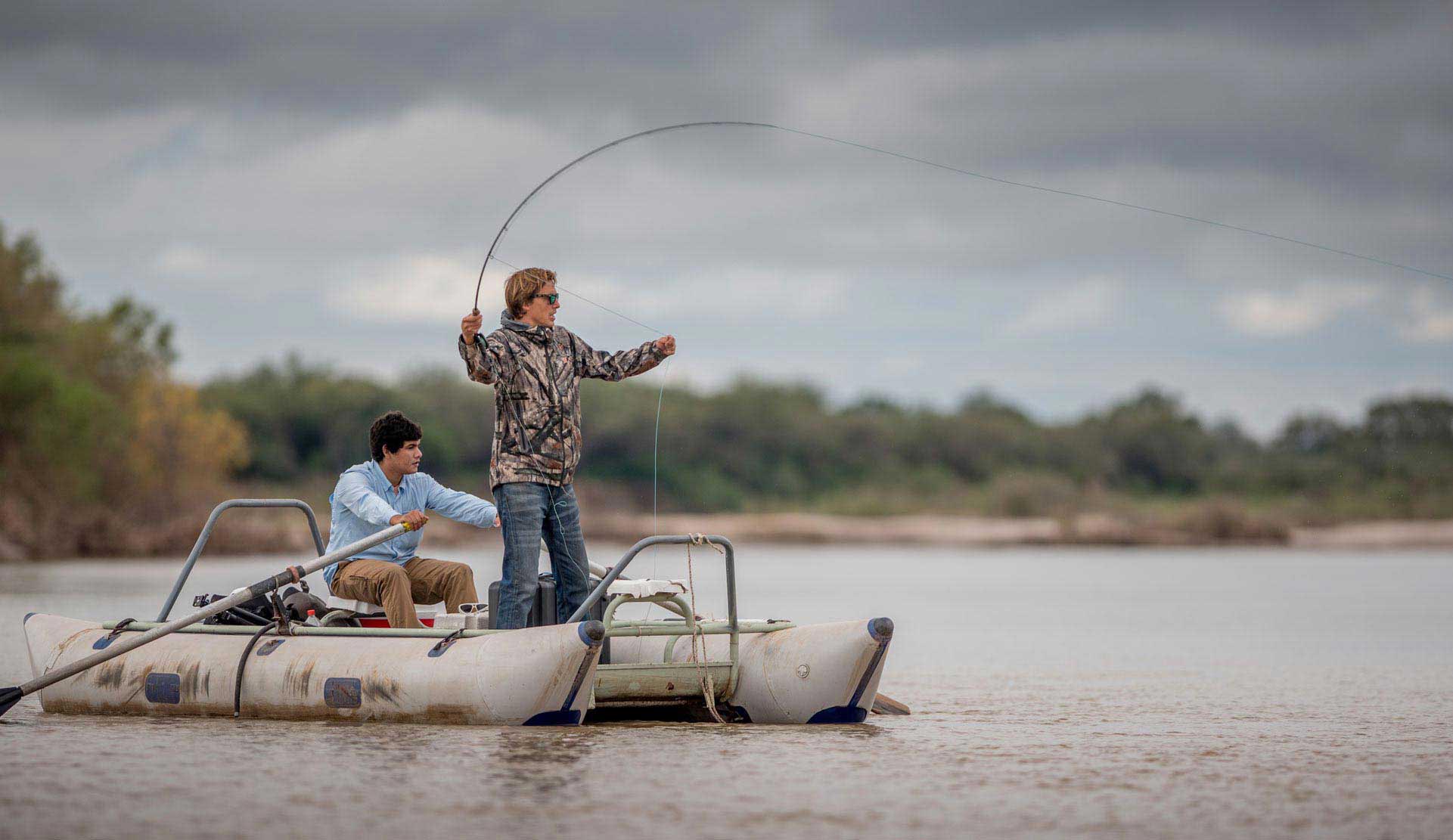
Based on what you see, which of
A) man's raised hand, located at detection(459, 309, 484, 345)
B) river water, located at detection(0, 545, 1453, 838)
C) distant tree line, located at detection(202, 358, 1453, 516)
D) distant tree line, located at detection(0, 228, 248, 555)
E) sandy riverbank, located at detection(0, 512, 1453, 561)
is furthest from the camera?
distant tree line, located at detection(202, 358, 1453, 516)

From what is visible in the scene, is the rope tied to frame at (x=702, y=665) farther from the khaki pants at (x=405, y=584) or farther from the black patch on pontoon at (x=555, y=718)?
the khaki pants at (x=405, y=584)

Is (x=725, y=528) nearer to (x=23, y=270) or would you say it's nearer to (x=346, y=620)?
(x=23, y=270)

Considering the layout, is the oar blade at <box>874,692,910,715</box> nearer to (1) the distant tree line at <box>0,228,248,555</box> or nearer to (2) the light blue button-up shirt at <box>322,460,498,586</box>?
(2) the light blue button-up shirt at <box>322,460,498,586</box>

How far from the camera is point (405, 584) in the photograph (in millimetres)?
8711

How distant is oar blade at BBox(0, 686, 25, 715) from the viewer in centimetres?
860

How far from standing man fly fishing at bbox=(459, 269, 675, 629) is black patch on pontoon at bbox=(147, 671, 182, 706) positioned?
5.69 ft

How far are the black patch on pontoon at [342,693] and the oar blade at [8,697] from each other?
5.35 feet

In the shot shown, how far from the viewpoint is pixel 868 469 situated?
61.0m

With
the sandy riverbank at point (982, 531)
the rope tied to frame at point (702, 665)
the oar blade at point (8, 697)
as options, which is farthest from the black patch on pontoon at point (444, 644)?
the sandy riverbank at point (982, 531)

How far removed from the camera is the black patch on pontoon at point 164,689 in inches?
345

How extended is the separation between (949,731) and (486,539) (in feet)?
111

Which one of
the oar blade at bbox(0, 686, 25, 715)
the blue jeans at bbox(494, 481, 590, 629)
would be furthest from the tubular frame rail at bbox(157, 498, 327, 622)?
the blue jeans at bbox(494, 481, 590, 629)

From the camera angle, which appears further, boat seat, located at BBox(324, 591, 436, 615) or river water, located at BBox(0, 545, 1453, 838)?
boat seat, located at BBox(324, 591, 436, 615)

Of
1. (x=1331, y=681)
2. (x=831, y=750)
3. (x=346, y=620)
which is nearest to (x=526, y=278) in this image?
(x=346, y=620)
